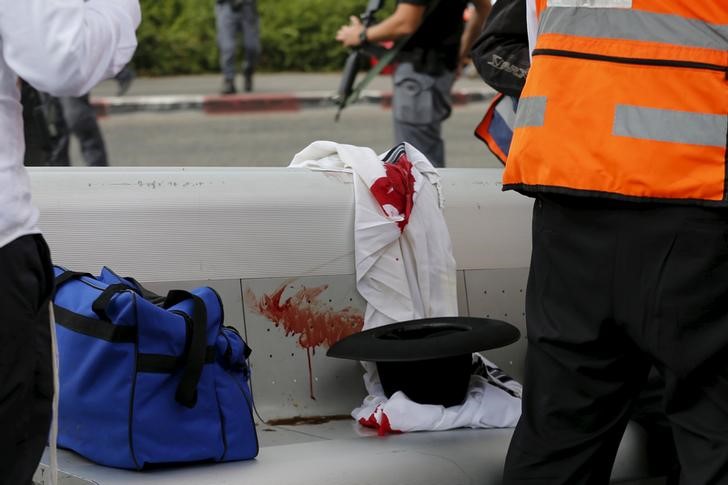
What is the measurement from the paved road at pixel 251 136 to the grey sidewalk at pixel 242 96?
5.5 inches

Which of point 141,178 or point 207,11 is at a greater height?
point 141,178

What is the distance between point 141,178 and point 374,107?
9954 millimetres

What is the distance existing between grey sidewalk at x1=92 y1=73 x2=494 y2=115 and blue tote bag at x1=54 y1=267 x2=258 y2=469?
9571 millimetres

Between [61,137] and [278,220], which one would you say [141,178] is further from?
[61,137]

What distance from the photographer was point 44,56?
1.86m

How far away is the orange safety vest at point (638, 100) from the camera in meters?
2.18

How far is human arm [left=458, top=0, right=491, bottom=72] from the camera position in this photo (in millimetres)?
5879

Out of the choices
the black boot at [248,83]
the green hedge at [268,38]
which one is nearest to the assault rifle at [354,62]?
the black boot at [248,83]

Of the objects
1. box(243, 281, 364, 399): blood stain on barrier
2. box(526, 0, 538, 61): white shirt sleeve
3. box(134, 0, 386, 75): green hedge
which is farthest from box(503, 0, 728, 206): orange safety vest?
box(134, 0, 386, 75): green hedge

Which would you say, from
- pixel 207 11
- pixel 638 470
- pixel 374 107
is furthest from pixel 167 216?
pixel 207 11

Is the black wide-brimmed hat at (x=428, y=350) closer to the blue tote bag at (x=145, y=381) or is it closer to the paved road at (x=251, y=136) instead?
the blue tote bag at (x=145, y=381)

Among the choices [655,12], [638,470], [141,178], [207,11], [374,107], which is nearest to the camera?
[655,12]

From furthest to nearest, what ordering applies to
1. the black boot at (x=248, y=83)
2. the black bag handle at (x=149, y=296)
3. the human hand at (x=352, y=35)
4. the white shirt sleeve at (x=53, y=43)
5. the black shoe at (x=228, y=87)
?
the black boot at (x=248, y=83)
the black shoe at (x=228, y=87)
the human hand at (x=352, y=35)
the black bag handle at (x=149, y=296)
the white shirt sleeve at (x=53, y=43)

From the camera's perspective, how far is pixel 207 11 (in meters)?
16.0
